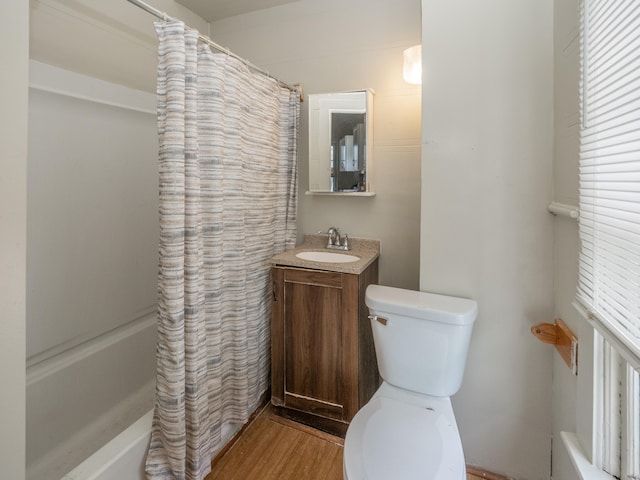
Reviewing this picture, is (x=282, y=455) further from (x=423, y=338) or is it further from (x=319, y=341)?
(x=423, y=338)

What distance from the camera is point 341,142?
2.06 metres

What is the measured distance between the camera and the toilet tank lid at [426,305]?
1312 millimetres

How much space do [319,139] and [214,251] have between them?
1076mm

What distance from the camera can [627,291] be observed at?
2.54 ft

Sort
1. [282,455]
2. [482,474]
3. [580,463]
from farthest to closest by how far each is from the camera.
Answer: [282,455] → [482,474] → [580,463]

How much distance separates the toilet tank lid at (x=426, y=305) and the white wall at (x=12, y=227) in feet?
3.87

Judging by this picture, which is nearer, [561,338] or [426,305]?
[561,338]

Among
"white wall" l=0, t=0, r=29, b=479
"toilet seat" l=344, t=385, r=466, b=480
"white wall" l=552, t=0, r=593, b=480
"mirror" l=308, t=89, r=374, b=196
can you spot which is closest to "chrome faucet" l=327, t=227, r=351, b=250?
"mirror" l=308, t=89, r=374, b=196

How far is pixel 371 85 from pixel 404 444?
191 centimetres

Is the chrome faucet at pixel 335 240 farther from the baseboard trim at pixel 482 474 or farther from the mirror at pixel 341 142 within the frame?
the baseboard trim at pixel 482 474

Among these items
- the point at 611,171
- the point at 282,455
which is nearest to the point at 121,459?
the point at 282,455

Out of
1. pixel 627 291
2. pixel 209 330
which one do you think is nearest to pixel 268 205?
pixel 209 330

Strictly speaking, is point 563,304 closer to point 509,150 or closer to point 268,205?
point 509,150

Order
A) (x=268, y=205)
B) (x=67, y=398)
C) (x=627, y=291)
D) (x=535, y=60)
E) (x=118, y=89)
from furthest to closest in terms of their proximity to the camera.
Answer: (x=268, y=205) < (x=118, y=89) < (x=67, y=398) < (x=535, y=60) < (x=627, y=291)
